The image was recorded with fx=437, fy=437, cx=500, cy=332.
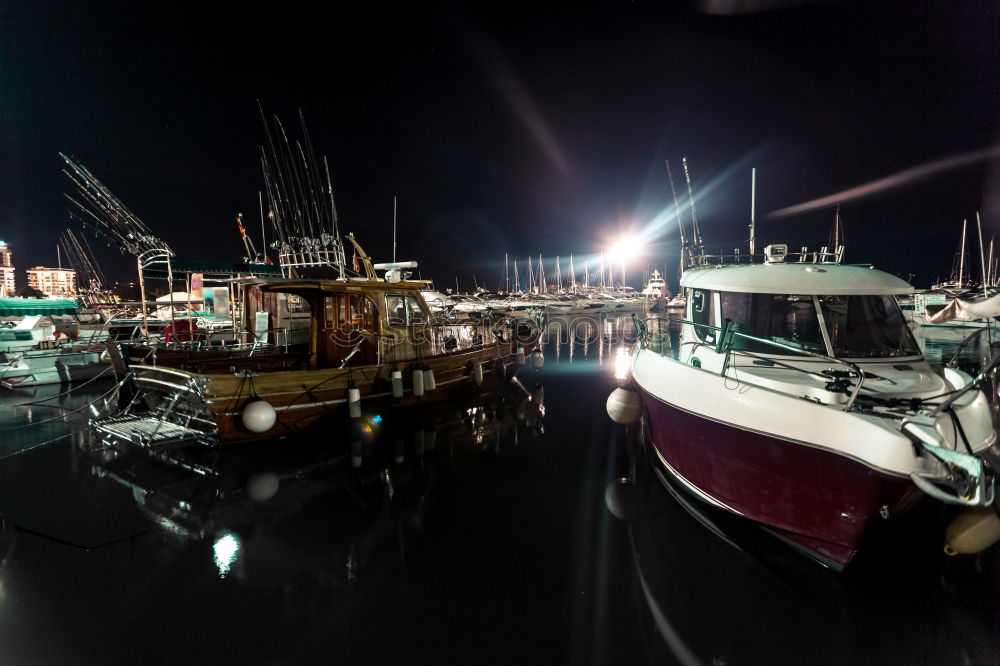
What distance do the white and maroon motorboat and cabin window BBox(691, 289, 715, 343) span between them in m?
0.03

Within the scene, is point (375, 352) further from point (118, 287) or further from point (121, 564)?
point (118, 287)

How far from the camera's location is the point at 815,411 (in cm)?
432

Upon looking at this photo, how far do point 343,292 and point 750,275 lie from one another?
325 inches

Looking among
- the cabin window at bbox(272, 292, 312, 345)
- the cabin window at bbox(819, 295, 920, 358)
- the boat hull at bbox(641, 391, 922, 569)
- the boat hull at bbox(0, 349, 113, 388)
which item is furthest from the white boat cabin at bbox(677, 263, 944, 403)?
the boat hull at bbox(0, 349, 113, 388)

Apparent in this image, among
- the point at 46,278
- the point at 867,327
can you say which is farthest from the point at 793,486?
the point at 46,278

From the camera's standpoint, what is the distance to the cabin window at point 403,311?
11.2 metres

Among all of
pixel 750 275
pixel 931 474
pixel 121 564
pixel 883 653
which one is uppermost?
pixel 750 275

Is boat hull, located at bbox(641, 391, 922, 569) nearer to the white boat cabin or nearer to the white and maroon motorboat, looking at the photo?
the white and maroon motorboat

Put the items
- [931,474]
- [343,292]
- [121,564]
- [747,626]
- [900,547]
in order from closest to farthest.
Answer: [931,474], [747,626], [121,564], [900,547], [343,292]

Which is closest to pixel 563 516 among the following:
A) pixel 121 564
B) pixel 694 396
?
pixel 694 396

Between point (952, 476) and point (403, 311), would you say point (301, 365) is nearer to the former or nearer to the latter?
point (403, 311)

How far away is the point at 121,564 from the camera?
505 centimetres

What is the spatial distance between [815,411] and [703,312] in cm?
334

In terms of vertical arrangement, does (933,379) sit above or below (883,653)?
above
